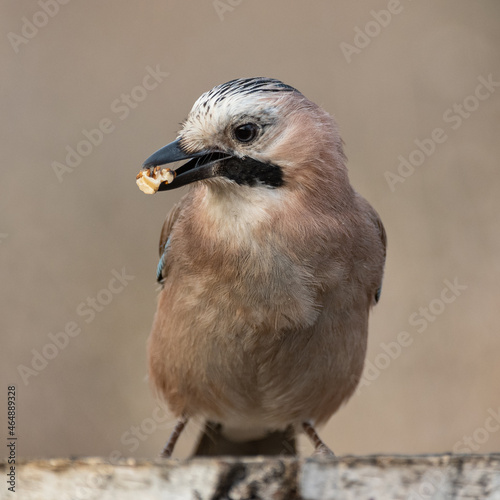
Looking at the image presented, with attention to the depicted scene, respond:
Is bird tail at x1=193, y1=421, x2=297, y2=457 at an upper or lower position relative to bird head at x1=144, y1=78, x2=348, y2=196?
lower

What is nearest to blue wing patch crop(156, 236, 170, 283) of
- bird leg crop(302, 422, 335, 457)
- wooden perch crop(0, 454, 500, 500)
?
bird leg crop(302, 422, 335, 457)

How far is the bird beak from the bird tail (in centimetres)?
193

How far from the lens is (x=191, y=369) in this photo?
394cm

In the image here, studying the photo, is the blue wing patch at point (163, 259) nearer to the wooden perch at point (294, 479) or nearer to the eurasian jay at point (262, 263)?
the eurasian jay at point (262, 263)

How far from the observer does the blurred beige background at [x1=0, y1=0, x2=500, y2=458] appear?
19.6ft

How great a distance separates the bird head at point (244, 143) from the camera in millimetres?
3348

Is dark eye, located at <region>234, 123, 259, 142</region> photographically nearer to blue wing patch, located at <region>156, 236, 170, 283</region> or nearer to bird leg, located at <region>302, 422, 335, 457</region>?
blue wing patch, located at <region>156, 236, 170, 283</region>

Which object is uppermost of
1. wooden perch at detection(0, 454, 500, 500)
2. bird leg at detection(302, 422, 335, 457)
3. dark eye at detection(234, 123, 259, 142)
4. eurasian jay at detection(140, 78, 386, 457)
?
dark eye at detection(234, 123, 259, 142)

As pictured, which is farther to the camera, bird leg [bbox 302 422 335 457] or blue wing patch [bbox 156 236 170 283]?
bird leg [bbox 302 422 335 457]

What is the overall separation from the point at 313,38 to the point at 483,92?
1.45m

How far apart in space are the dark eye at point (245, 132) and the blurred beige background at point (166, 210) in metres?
2.67

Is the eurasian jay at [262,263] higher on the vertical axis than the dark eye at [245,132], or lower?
lower

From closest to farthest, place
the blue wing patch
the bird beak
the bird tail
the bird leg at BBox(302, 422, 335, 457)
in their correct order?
the bird beak
the blue wing patch
the bird leg at BBox(302, 422, 335, 457)
the bird tail

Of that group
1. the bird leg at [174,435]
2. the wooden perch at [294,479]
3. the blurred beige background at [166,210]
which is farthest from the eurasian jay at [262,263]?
the blurred beige background at [166,210]
